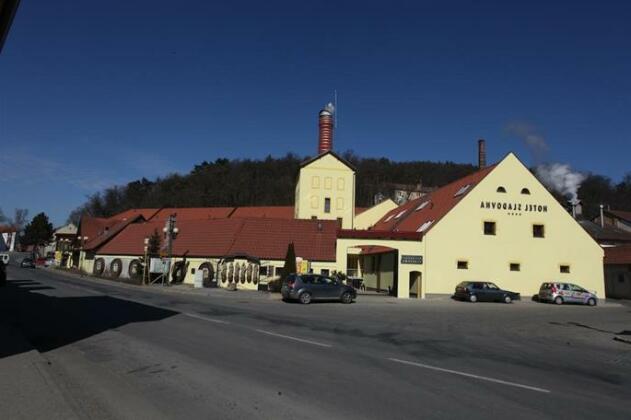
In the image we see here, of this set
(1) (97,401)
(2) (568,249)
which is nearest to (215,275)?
(2) (568,249)

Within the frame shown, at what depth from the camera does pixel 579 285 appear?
136 ft

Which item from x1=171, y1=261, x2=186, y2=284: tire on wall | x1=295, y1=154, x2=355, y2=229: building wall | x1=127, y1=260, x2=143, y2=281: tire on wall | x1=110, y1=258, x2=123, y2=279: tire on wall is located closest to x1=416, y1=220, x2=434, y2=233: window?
x1=295, y1=154, x2=355, y2=229: building wall

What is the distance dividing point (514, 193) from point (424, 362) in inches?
1330

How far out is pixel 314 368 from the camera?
975 centimetres

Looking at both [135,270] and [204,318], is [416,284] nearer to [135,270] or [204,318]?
[204,318]

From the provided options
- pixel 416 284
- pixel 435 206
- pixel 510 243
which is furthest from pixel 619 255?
pixel 416 284

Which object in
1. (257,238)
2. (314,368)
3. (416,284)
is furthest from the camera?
(257,238)

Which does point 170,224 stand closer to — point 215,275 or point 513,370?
point 215,275

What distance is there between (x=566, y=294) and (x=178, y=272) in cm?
3187

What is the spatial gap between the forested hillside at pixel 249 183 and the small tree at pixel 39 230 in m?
7.18

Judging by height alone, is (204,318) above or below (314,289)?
below

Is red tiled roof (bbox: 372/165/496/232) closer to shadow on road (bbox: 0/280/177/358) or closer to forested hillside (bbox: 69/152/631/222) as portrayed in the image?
shadow on road (bbox: 0/280/177/358)

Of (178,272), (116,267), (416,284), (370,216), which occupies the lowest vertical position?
(416,284)

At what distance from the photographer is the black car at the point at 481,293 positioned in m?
36.6
